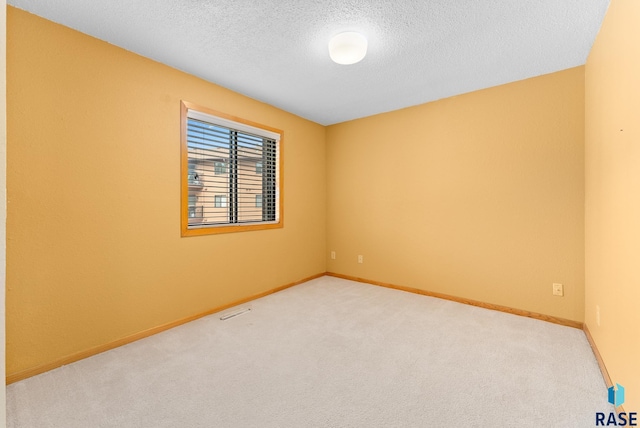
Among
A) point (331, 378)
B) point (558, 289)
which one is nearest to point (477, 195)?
point (558, 289)

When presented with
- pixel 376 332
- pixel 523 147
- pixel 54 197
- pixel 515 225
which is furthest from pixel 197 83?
pixel 515 225

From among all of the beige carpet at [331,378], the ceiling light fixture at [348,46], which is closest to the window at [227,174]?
the beige carpet at [331,378]

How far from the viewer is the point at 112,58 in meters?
2.21

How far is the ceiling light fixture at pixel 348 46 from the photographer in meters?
2.05

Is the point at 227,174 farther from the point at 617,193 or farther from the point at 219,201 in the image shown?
the point at 617,193

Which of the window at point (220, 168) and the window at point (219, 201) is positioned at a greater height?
the window at point (220, 168)

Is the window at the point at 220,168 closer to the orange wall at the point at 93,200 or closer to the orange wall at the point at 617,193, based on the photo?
the orange wall at the point at 93,200

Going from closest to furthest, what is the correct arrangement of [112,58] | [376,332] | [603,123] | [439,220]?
[603,123] → [112,58] → [376,332] → [439,220]

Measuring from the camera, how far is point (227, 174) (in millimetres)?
3158

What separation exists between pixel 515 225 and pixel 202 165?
325 centimetres

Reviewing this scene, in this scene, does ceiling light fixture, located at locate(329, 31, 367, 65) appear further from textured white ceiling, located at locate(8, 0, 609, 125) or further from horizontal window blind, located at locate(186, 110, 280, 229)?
horizontal window blind, located at locate(186, 110, 280, 229)

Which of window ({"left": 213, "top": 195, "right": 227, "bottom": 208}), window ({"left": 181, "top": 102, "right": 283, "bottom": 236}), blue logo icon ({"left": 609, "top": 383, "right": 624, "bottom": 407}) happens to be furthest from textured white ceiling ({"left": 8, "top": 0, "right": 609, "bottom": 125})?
blue logo icon ({"left": 609, "top": 383, "right": 624, "bottom": 407})

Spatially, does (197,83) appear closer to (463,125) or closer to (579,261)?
(463,125)

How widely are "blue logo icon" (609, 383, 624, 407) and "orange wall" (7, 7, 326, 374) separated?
9.90 feet
